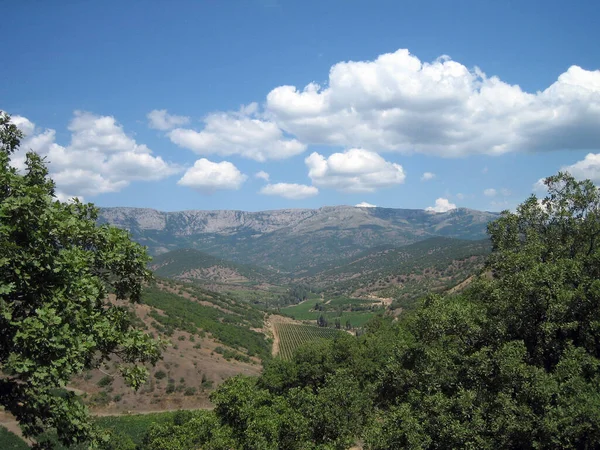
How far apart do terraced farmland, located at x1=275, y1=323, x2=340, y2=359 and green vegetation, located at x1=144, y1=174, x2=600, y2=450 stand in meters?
95.2

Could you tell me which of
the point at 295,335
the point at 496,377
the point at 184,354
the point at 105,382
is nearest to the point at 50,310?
the point at 496,377

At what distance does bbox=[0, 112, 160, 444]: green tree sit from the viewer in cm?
788

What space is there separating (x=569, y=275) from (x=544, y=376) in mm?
5399

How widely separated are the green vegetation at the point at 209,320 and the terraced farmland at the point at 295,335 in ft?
27.5

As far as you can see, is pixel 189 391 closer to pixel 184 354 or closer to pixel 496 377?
pixel 184 354

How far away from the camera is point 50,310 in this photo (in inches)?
314

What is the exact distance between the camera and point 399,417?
18109 millimetres

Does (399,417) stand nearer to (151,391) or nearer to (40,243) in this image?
(40,243)

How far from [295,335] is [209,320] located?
49.3m

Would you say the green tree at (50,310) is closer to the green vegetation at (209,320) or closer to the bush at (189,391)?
the bush at (189,391)

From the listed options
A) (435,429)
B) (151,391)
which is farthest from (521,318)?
(151,391)

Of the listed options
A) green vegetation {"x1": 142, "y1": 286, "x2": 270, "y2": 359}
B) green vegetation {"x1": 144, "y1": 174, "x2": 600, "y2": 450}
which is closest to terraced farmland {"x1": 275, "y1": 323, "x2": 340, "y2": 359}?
green vegetation {"x1": 142, "y1": 286, "x2": 270, "y2": 359}

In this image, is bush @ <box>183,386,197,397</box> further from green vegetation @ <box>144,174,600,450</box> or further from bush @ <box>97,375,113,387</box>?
green vegetation @ <box>144,174,600,450</box>

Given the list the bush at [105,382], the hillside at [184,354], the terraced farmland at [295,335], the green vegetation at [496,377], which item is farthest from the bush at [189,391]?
the green vegetation at [496,377]
